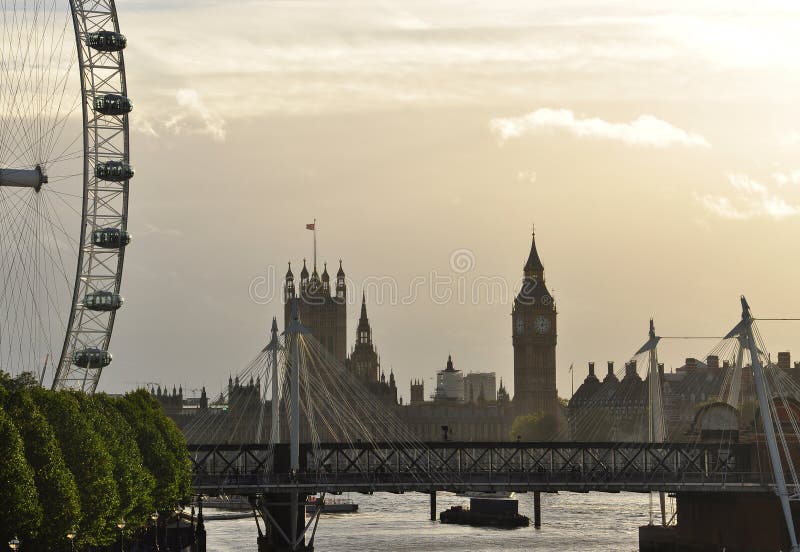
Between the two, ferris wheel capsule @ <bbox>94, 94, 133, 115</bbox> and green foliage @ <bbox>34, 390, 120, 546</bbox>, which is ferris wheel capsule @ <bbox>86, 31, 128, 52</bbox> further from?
green foliage @ <bbox>34, 390, 120, 546</bbox>

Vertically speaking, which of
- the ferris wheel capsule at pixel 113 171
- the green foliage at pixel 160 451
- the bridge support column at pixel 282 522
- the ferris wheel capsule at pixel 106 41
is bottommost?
the bridge support column at pixel 282 522

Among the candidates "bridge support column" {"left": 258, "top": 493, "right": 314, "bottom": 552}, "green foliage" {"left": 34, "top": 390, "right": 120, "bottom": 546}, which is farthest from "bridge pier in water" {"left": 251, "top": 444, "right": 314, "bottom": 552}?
"green foliage" {"left": 34, "top": 390, "right": 120, "bottom": 546}

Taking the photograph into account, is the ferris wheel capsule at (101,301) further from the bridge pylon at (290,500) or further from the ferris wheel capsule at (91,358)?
the bridge pylon at (290,500)

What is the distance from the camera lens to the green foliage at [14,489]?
5544 centimetres

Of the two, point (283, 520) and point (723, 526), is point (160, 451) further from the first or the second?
point (723, 526)

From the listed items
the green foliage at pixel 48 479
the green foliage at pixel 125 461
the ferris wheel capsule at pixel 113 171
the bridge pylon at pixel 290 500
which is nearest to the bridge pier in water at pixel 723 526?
the bridge pylon at pixel 290 500

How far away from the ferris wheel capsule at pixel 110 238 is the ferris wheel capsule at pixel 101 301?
2312 millimetres

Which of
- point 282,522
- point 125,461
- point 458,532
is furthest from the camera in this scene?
point 458,532

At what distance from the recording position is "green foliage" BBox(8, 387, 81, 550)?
58.4 m

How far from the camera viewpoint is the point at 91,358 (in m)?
88.9

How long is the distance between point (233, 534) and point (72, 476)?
69748 mm

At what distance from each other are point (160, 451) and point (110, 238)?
1174cm

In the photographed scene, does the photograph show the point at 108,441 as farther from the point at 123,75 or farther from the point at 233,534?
the point at 233,534

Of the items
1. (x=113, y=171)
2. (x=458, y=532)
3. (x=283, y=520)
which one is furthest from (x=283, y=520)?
(x=458, y=532)
